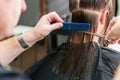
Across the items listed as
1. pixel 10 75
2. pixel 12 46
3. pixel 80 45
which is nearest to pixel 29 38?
pixel 12 46

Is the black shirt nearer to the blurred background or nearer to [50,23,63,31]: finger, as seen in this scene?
[50,23,63,31]: finger

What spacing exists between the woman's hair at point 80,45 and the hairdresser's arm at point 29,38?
4.7 inches

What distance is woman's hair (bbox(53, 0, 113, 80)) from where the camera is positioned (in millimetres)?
1394

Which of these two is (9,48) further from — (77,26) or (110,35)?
(110,35)

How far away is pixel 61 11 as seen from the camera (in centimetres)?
241

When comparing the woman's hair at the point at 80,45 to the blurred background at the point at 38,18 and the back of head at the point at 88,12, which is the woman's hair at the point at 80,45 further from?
the blurred background at the point at 38,18

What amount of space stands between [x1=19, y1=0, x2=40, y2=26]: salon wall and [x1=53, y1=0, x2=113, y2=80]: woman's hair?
1037mm

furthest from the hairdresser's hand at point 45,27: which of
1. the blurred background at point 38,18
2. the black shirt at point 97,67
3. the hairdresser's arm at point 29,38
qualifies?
the blurred background at point 38,18

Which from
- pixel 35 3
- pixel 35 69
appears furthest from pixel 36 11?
pixel 35 69

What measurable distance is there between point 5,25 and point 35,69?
0.76 metres

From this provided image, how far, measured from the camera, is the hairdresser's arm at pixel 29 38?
4.75 feet

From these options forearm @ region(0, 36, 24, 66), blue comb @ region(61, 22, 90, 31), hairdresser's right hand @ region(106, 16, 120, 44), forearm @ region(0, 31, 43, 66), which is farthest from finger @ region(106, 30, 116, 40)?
forearm @ region(0, 36, 24, 66)

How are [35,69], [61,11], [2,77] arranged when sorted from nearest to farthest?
1. [2,77]
2. [35,69]
3. [61,11]

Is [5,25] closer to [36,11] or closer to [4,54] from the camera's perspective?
[4,54]
